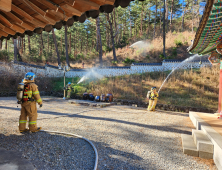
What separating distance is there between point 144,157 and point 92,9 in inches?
129

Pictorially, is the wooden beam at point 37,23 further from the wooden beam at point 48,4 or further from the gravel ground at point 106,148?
the gravel ground at point 106,148

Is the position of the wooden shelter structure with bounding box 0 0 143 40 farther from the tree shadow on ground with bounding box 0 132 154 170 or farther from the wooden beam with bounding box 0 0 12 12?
the tree shadow on ground with bounding box 0 132 154 170

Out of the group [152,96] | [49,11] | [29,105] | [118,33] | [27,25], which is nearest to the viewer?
[49,11]

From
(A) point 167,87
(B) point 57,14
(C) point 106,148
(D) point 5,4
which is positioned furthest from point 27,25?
(A) point 167,87

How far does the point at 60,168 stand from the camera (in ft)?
9.11

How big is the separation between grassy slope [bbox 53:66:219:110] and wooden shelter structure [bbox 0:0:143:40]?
951cm

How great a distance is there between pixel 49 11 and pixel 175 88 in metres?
11.6

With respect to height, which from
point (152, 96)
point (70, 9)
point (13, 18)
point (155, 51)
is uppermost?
point (155, 51)

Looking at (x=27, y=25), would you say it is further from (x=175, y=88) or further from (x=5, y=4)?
(x=175, y=88)

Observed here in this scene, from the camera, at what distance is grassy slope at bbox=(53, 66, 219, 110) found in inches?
419

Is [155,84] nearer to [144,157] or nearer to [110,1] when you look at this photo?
[144,157]

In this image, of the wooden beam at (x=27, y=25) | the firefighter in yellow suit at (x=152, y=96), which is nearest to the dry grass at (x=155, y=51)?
the firefighter in yellow suit at (x=152, y=96)

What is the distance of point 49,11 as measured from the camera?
2816 mm

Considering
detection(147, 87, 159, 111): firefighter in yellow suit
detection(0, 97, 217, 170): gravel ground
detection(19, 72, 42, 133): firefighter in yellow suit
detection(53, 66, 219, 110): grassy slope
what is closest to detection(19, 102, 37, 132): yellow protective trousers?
detection(19, 72, 42, 133): firefighter in yellow suit
